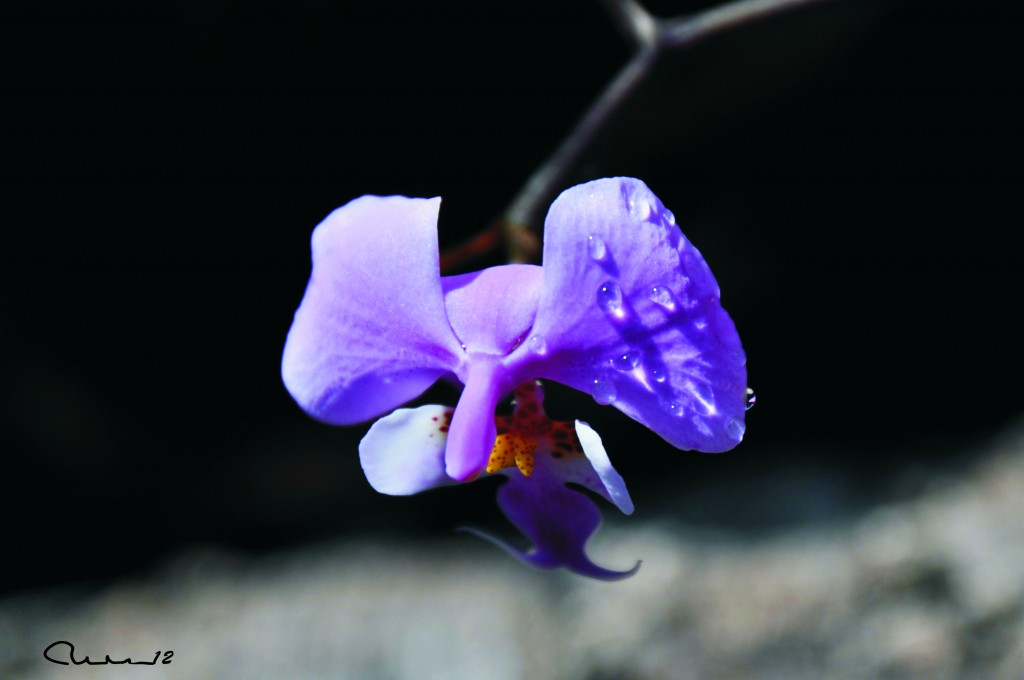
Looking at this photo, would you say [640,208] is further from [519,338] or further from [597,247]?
[519,338]

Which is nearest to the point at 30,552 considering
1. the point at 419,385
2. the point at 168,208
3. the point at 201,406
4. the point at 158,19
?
the point at 201,406

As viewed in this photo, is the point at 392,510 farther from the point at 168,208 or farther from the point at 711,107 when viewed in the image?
the point at 711,107

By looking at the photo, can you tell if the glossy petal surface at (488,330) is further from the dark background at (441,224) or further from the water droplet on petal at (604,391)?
the dark background at (441,224)

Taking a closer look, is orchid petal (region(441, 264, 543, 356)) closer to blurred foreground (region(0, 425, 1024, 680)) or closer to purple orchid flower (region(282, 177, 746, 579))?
purple orchid flower (region(282, 177, 746, 579))

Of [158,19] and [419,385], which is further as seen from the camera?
[158,19]
